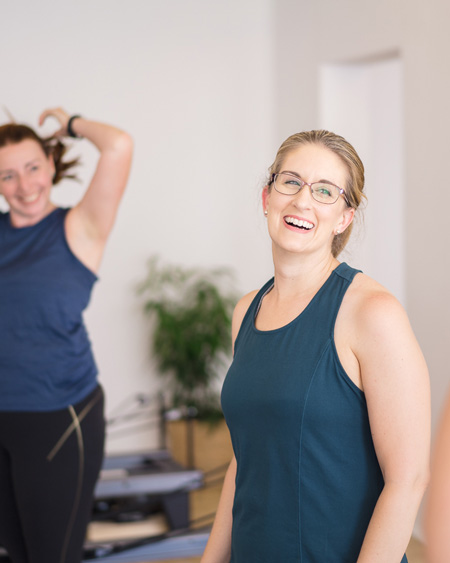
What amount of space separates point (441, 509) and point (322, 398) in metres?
0.68

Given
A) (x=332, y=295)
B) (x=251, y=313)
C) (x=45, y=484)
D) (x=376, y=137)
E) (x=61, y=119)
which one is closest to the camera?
(x=332, y=295)

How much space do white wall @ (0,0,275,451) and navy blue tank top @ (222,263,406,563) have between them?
335 centimetres

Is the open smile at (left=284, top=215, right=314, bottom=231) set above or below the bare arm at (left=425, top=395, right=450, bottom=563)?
above

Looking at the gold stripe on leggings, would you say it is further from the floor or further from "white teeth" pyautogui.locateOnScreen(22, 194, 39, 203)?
the floor

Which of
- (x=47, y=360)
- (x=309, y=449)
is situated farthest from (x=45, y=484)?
(x=309, y=449)

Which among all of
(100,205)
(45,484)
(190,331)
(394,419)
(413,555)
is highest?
(100,205)

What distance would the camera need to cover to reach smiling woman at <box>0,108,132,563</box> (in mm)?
2164

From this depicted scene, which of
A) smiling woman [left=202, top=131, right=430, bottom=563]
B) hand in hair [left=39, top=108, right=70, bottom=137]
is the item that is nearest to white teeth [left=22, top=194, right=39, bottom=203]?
hand in hair [left=39, top=108, right=70, bottom=137]

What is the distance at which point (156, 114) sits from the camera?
473cm

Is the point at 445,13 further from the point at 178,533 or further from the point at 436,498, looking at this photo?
the point at 436,498

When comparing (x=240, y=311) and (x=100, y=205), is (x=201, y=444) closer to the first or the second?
(x=100, y=205)

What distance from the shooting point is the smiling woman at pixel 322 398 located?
4.07 ft

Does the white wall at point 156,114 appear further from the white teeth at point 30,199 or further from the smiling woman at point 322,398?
the smiling woman at point 322,398

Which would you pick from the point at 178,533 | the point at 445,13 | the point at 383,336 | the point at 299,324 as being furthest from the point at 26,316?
the point at 445,13
